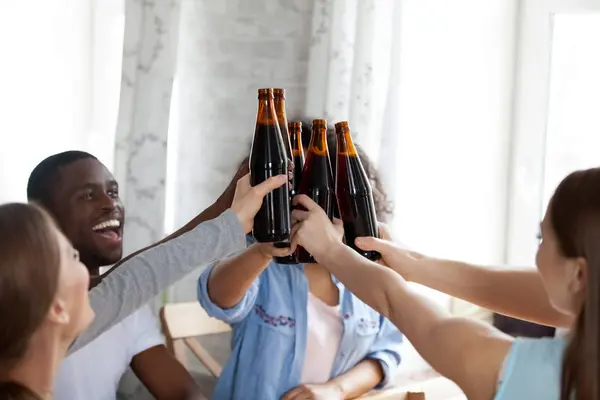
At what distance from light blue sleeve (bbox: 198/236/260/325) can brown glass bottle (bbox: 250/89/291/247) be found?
9.2 inches

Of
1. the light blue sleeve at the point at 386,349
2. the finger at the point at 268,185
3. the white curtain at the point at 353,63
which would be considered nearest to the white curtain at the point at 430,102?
the white curtain at the point at 353,63

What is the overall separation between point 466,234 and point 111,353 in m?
1.24

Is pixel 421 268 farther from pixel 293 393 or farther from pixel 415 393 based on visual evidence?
pixel 293 393

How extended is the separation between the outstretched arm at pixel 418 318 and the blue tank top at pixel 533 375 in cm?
2

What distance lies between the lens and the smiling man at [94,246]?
1226 mm

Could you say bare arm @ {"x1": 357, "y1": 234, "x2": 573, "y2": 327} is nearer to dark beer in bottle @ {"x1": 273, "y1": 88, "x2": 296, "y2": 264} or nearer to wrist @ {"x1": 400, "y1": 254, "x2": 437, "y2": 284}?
wrist @ {"x1": 400, "y1": 254, "x2": 437, "y2": 284}

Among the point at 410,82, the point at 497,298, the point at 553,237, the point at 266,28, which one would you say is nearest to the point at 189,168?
the point at 266,28

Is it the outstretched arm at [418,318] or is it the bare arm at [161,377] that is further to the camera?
the bare arm at [161,377]

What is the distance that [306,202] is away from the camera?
105 cm

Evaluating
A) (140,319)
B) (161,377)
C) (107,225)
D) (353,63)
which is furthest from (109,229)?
(353,63)

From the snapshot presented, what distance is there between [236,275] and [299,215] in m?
0.19

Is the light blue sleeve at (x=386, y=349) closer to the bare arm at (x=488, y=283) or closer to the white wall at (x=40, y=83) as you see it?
the bare arm at (x=488, y=283)

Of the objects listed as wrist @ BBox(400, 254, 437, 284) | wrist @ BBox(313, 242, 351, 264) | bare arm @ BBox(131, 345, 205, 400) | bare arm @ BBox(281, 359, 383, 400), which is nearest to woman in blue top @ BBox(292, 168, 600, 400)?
wrist @ BBox(313, 242, 351, 264)

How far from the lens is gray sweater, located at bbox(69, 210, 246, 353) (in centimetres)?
91
